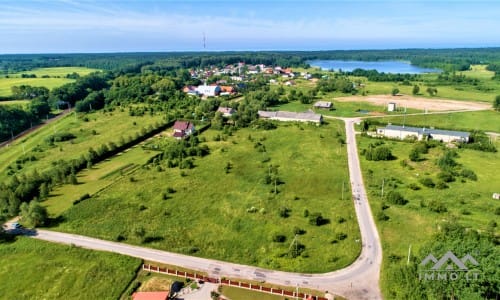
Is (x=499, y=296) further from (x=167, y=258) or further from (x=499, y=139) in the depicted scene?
(x=499, y=139)

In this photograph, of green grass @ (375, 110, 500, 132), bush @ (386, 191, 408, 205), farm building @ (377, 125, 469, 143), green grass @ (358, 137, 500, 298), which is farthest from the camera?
green grass @ (375, 110, 500, 132)

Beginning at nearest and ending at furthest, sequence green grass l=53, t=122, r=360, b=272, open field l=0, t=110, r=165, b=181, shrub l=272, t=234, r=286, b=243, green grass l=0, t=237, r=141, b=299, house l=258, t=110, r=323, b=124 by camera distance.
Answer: green grass l=0, t=237, r=141, b=299 → green grass l=53, t=122, r=360, b=272 → shrub l=272, t=234, r=286, b=243 → open field l=0, t=110, r=165, b=181 → house l=258, t=110, r=323, b=124

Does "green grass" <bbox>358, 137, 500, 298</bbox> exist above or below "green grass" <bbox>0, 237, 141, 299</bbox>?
above

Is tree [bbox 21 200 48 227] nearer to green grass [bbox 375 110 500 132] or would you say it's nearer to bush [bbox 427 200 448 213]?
bush [bbox 427 200 448 213]

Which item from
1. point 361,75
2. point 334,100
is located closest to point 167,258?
point 334,100

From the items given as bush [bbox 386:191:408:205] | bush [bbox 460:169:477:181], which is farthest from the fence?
bush [bbox 460:169:477:181]

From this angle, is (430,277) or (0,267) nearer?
(430,277)

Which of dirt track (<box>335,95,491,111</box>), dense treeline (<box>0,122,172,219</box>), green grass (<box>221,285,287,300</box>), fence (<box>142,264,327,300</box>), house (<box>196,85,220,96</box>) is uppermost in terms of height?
house (<box>196,85,220,96</box>)

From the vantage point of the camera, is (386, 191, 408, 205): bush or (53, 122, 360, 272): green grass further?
(386, 191, 408, 205): bush
